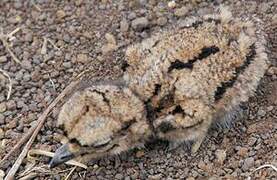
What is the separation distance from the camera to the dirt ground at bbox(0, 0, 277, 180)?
193 inches

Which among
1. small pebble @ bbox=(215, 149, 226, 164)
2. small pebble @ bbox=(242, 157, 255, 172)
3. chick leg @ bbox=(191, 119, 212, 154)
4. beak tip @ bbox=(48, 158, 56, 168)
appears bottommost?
small pebble @ bbox=(242, 157, 255, 172)

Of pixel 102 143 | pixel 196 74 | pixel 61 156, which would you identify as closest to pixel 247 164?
pixel 196 74

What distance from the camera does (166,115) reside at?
480 centimetres

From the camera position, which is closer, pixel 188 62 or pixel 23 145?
pixel 188 62

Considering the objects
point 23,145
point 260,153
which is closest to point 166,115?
point 260,153

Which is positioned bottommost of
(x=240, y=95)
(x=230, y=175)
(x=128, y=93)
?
(x=230, y=175)

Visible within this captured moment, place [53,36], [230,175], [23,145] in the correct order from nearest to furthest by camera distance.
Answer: [230,175]
[23,145]
[53,36]

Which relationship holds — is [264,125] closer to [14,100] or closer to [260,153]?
[260,153]

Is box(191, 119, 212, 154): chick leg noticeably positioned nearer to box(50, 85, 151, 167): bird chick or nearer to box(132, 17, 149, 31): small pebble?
box(50, 85, 151, 167): bird chick

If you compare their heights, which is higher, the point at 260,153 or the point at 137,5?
the point at 137,5

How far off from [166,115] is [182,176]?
41cm

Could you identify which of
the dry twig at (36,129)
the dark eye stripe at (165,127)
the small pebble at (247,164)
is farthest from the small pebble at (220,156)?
the dry twig at (36,129)

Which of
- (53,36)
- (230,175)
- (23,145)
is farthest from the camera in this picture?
(53,36)

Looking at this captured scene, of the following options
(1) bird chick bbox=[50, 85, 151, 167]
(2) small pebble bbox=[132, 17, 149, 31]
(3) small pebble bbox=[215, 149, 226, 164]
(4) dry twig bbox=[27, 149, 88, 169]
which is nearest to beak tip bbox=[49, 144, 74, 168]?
(1) bird chick bbox=[50, 85, 151, 167]
